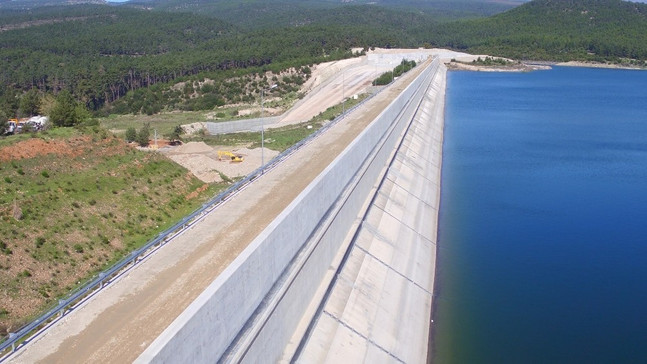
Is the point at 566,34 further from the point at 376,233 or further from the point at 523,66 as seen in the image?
the point at 376,233

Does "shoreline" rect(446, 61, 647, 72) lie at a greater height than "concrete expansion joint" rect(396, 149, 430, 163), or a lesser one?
lesser

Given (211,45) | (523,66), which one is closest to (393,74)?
(211,45)

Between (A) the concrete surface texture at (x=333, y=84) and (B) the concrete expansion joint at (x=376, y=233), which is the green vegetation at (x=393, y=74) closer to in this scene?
(A) the concrete surface texture at (x=333, y=84)

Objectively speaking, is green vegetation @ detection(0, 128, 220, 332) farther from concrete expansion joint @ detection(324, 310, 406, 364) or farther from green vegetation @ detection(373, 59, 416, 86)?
green vegetation @ detection(373, 59, 416, 86)

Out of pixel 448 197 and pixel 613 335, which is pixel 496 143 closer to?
pixel 448 197

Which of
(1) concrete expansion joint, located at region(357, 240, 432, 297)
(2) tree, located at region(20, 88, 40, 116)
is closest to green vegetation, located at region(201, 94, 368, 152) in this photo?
(2) tree, located at region(20, 88, 40, 116)
